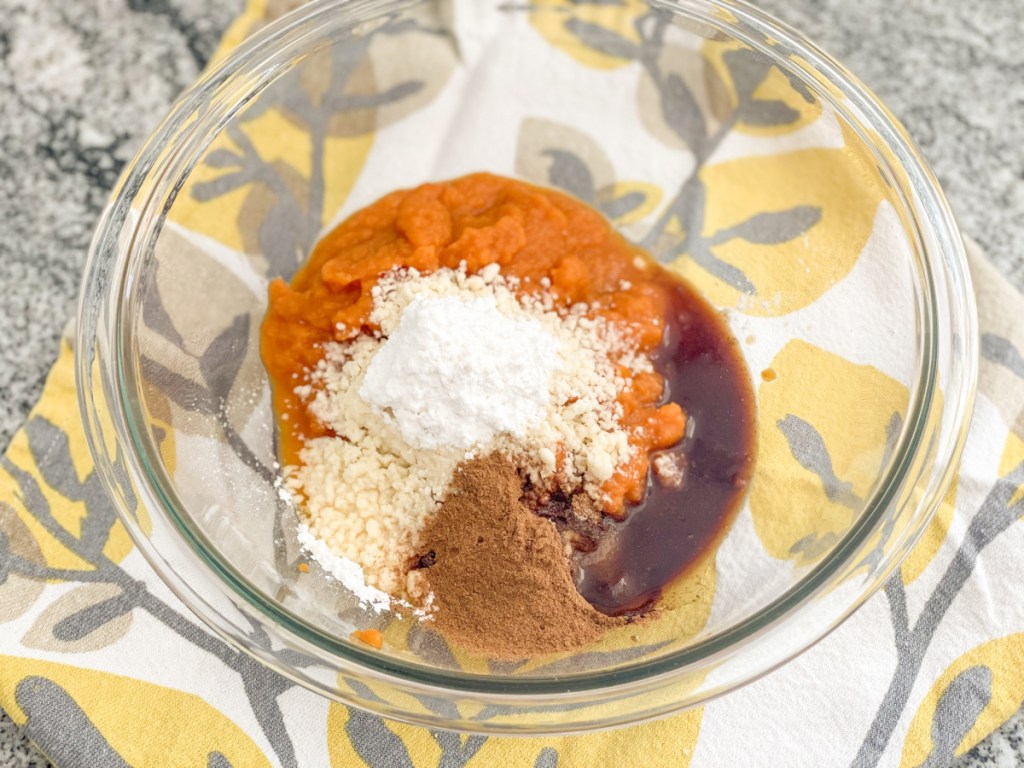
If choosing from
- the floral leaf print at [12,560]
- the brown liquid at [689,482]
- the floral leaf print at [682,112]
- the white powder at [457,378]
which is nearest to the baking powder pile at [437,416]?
the white powder at [457,378]

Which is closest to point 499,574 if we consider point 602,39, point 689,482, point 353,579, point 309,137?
point 353,579

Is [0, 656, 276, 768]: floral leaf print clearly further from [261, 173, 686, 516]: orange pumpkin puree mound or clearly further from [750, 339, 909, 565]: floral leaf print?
[750, 339, 909, 565]: floral leaf print

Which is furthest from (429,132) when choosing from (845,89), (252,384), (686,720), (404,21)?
(686,720)

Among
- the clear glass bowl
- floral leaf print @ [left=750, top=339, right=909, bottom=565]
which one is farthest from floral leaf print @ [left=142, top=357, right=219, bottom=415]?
floral leaf print @ [left=750, top=339, right=909, bottom=565]

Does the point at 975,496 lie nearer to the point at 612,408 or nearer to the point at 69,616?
the point at 612,408

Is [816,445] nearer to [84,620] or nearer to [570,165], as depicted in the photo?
[570,165]

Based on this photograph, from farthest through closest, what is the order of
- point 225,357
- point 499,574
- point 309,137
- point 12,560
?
point 309,137 → point 225,357 → point 12,560 → point 499,574

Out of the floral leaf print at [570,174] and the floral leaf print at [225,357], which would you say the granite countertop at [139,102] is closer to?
the floral leaf print at [225,357]
